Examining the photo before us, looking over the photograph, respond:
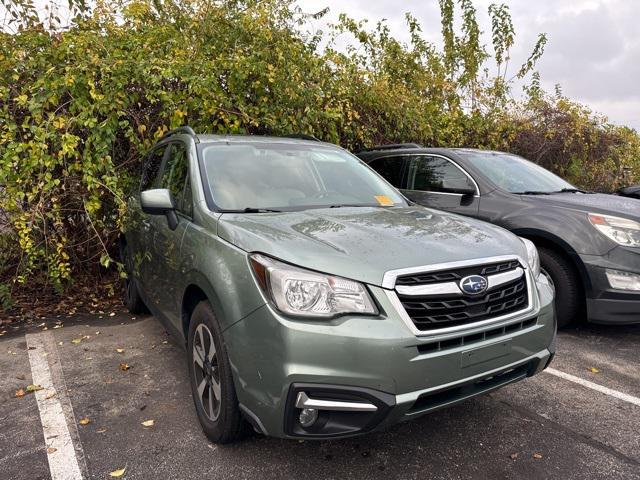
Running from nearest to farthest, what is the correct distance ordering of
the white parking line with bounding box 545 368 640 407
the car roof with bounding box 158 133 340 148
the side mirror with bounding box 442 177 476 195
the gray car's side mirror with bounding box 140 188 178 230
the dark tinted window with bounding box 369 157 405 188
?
the gray car's side mirror with bounding box 140 188 178 230 → the white parking line with bounding box 545 368 640 407 → the car roof with bounding box 158 133 340 148 → the side mirror with bounding box 442 177 476 195 → the dark tinted window with bounding box 369 157 405 188

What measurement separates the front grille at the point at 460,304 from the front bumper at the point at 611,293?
6.43 ft

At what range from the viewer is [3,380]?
11.1ft

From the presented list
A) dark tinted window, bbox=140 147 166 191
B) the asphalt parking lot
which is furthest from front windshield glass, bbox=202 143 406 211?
the asphalt parking lot

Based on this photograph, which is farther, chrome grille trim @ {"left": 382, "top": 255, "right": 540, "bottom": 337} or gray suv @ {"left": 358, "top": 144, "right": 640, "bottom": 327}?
gray suv @ {"left": 358, "top": 144, "right": 640, "bottom": 327}

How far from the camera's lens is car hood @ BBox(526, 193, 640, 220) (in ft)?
13.2

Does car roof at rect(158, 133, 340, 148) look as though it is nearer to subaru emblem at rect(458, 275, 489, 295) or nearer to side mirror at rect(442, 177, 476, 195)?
side mirror at rect(442, 177, 476, 195)

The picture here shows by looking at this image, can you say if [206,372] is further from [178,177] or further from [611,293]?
[611,293]

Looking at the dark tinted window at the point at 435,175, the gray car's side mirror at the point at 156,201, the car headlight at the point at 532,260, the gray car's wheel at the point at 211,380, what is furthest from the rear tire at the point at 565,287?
the gray car's side mirror at the point at 156,201

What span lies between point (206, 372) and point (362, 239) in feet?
3.65

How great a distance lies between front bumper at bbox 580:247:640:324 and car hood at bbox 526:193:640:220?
0.39 meters

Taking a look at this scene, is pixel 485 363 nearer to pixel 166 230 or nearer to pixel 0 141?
pixel 166 230

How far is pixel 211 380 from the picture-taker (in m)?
2.47

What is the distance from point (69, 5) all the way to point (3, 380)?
3.84 metres

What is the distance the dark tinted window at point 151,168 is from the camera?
405 centimetres
